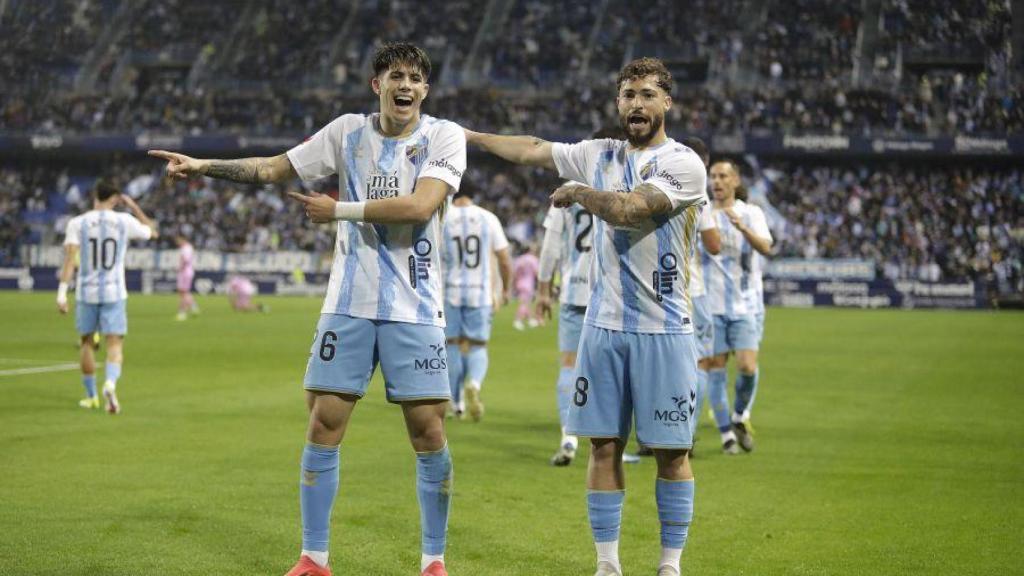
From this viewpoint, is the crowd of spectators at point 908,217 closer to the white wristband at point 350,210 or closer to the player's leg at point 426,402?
the player's leg at point 426,402

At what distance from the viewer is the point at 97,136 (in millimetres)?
53250

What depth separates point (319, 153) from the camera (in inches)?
244

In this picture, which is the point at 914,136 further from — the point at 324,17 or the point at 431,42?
the point at 324,17

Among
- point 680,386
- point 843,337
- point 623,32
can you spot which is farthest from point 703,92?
point 680,386

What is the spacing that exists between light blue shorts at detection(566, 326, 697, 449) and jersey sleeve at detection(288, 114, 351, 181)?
1.64 meters

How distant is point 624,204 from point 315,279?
4111 cm

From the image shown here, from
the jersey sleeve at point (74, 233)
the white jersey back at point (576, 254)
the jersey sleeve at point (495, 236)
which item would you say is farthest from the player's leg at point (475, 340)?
the jersey sleeve at point (74, 233)

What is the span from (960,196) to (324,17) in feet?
101

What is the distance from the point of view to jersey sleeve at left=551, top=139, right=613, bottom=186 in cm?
623

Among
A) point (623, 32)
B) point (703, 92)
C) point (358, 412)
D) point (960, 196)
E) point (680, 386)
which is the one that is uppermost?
point (623, 32)

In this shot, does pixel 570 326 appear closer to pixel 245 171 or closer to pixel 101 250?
pixel 245 171

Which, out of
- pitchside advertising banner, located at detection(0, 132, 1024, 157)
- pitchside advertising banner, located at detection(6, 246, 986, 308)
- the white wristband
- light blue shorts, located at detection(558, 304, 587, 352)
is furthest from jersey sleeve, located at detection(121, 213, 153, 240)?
pitchside advertising banner, located at detection(0, 132, 1024, 157)

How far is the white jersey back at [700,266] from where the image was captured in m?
9.50

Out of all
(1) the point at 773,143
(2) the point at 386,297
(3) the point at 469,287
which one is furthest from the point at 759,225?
(1) the point at 773,143
